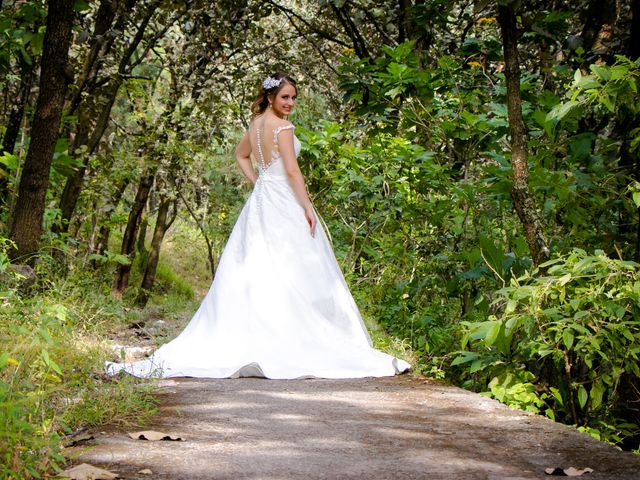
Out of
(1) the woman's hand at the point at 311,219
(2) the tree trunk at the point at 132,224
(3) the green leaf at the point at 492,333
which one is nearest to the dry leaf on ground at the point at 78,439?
(3) the green leaf at the point at 492,333

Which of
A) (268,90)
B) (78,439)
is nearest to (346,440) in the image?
(78,439)

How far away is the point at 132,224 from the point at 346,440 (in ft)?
32.9

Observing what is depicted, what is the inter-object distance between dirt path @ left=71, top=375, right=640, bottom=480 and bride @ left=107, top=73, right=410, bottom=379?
83 cm

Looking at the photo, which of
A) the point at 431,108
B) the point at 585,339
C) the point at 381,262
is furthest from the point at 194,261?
the point at 585,339

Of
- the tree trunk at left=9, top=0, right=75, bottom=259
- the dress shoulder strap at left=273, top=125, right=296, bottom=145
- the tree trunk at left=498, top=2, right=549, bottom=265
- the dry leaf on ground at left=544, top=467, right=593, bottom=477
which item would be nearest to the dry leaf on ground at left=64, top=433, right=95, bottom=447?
the dry leaf on ground at left=544, top=467, right=593, bottom=477

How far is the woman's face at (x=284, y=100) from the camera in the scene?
7867 millimetres

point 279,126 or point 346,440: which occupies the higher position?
point 279,126

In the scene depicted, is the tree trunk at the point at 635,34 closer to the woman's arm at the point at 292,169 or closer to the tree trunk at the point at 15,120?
the woman's arm at the point at 292,169

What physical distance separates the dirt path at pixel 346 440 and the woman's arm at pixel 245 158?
296 cm

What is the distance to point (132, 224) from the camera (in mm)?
13766

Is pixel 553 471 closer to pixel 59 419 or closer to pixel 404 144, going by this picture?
pixel 59 419

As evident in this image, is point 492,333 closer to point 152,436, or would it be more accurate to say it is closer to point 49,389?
point 152,436

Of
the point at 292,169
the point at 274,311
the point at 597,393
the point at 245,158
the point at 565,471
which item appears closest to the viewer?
the point at 565,471

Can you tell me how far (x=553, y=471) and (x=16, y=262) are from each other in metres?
5.25
